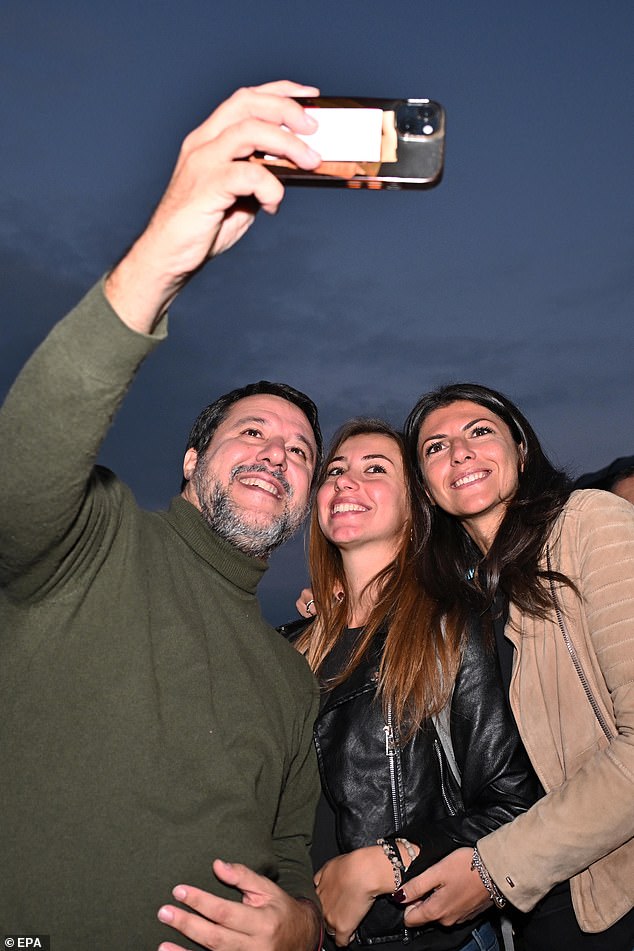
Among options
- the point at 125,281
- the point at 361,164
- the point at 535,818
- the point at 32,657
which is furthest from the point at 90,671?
the point at 535,818

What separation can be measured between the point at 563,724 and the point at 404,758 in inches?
26.2

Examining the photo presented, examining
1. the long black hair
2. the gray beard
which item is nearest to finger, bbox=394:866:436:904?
the long black hair

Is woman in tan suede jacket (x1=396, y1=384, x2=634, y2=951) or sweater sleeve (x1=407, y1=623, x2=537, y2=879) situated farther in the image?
sweater sleeve (x1=407, y1=623, x2=537, y2=879)

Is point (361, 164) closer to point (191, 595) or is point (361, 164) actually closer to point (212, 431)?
point (191, 595)

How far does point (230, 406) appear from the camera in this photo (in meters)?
3.62

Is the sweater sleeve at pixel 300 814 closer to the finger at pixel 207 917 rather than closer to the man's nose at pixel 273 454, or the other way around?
the finger at pixel 207 917

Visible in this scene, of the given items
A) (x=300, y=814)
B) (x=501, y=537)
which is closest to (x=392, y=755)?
(x=300, y=814)

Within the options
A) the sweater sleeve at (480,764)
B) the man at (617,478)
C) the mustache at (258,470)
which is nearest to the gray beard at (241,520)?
the mustache at (258,470)

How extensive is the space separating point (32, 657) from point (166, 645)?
406 millimetres

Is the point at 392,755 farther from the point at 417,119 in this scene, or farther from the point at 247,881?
the point at 417,119

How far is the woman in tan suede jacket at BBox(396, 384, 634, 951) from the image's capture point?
101 inches

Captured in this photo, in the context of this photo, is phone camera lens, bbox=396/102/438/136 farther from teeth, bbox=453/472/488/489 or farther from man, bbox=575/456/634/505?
man, bbox=575/456/634/505

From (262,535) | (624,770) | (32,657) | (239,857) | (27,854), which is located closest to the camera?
(27,854)

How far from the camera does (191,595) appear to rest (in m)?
2.54
